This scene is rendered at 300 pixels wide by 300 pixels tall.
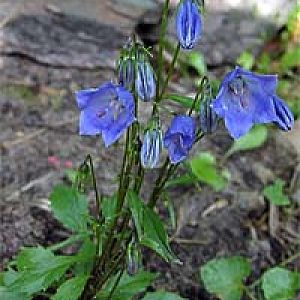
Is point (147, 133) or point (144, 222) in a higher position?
point (147, 133)

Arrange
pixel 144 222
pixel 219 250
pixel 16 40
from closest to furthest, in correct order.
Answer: pixel 144 222 < pixel 219 250 < pixel 16 40

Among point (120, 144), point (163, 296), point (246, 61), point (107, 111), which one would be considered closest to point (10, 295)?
point (163, 296)

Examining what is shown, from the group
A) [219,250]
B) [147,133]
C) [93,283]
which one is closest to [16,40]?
[219,250]

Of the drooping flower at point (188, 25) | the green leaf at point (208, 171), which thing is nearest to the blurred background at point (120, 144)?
the green leaf at point (208, 171)

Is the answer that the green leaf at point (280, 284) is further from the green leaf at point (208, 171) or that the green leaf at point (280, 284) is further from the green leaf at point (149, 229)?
the green leaf at point (149, 229)

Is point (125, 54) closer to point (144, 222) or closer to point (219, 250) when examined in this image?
point (144, 222)

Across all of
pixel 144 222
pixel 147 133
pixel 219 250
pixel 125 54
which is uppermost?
pixel 125 54

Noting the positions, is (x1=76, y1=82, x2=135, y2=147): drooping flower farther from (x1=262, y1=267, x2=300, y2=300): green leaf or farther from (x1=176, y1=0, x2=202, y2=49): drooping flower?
(x1=262, y1=267, x2=300, y2=300): green leaf
